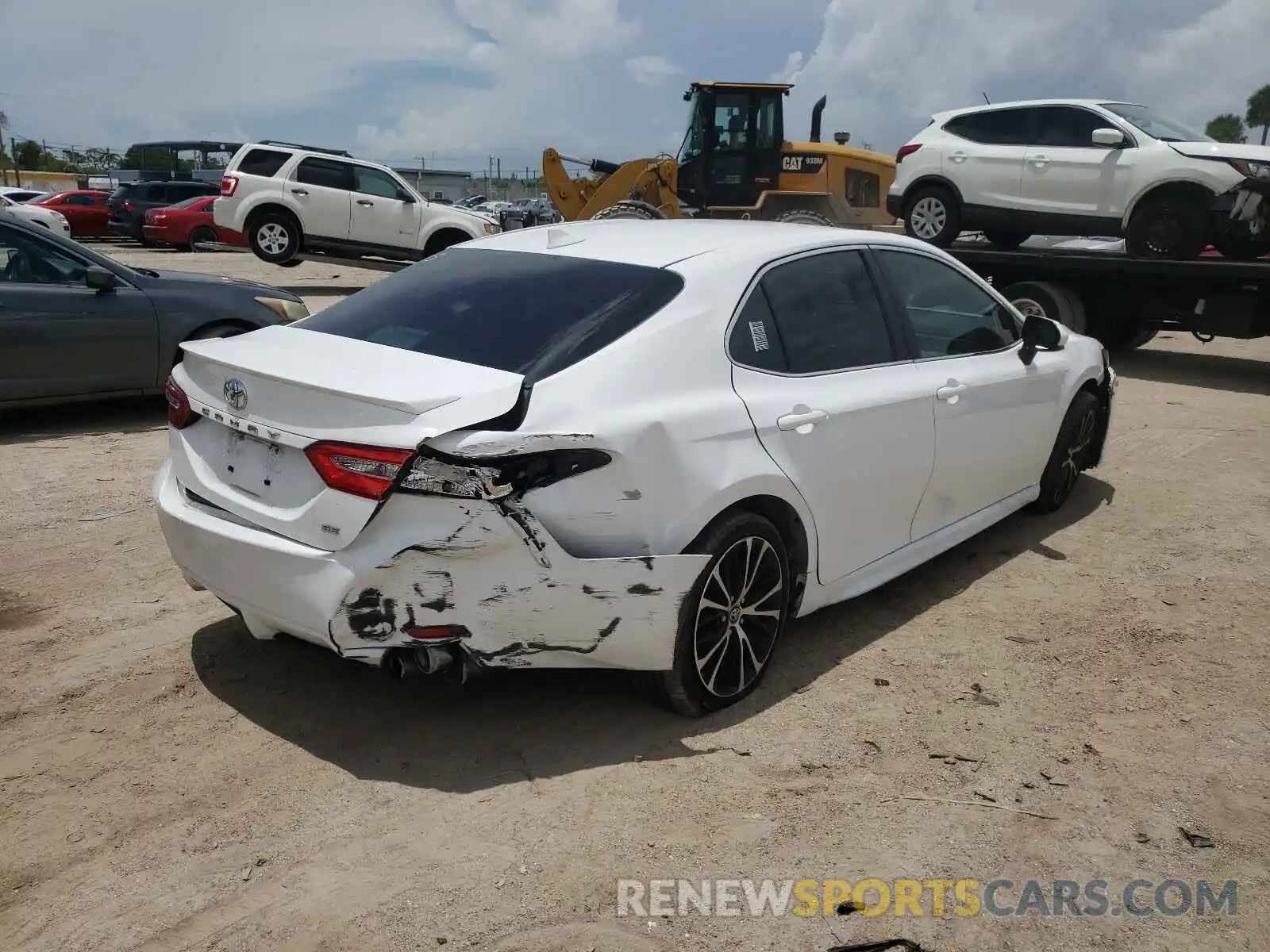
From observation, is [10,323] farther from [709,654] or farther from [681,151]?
[681,151]

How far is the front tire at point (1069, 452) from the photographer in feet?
18.8

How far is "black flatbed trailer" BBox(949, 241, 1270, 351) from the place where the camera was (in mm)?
10016

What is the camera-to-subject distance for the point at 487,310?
371 centimetres

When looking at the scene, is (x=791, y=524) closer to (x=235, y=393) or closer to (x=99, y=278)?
(x=235, y=393)

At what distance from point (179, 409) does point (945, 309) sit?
3.19 m

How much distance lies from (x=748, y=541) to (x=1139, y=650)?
5.99 ft

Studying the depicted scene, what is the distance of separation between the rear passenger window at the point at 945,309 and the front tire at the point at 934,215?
7452mm

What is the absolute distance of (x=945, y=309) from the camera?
494cm

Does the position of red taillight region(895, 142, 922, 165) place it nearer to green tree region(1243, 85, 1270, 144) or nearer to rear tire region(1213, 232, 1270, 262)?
rear tire region(1213, 232, 1270, 262)

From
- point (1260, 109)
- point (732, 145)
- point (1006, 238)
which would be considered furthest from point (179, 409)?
point (1260, 109)

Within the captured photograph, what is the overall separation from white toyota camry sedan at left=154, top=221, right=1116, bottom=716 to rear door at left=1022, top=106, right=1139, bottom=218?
7.50m

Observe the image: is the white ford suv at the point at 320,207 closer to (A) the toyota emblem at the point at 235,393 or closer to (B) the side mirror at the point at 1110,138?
(B) the side mirror at the point at 1110,138

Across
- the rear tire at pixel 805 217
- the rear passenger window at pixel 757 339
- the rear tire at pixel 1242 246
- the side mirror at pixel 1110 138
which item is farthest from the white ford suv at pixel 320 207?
the rear passenger window at pixel 757 339

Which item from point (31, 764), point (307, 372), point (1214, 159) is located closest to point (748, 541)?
point (307, 372)
